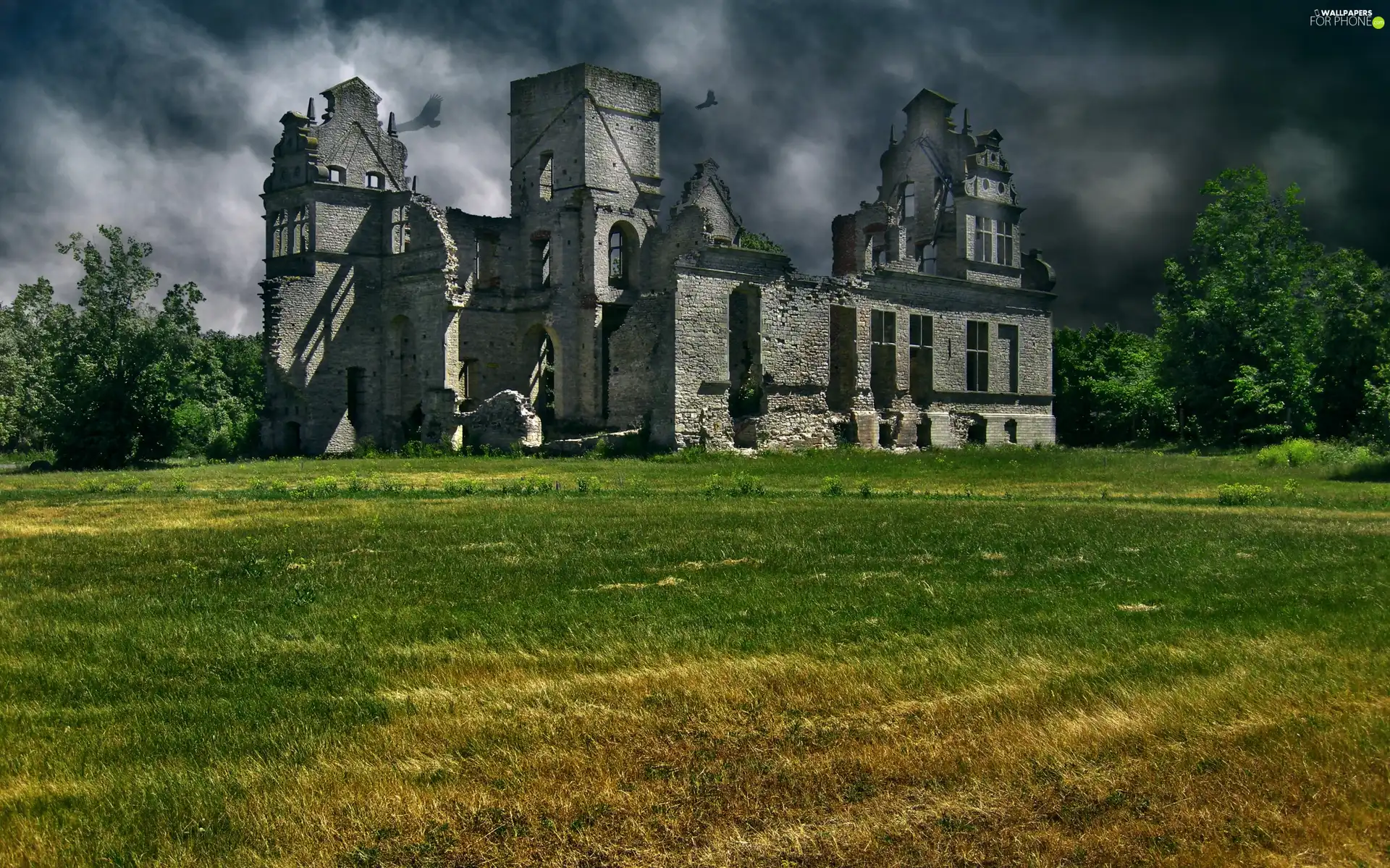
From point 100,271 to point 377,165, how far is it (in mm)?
10945

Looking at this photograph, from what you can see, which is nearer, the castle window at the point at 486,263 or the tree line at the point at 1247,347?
the tree line at the point at 1247,347

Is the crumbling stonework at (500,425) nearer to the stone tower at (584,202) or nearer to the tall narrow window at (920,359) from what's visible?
the stone tower at (584,202)

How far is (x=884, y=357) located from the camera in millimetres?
41188

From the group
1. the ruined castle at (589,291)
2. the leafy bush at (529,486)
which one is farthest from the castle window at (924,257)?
the leafy bush at (529,486)

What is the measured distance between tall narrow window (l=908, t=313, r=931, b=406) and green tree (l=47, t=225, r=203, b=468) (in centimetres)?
2369

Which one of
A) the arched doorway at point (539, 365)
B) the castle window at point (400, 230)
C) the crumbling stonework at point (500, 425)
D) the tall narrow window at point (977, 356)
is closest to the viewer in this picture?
the crumbling stonework at point (500, 425)

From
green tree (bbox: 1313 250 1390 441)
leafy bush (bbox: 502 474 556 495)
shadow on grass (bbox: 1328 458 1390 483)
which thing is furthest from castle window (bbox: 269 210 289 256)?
green tree (bbox: 1313 250 1390 441)

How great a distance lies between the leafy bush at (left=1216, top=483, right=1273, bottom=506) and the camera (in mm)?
18266

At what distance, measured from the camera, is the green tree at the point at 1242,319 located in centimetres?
4088

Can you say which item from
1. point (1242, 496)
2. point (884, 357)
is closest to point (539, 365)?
point (884, 357)

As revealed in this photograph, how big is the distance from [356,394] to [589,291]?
9.44m

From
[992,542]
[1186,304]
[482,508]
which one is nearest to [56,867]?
[992,542]

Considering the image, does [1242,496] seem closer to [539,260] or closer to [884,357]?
[884,357]

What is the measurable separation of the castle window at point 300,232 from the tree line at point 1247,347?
3192 centimetres
